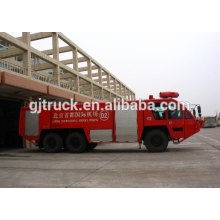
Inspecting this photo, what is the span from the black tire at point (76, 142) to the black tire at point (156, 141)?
326 centimetres

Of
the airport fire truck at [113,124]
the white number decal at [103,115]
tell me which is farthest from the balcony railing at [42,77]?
the white number decal at [103,115]

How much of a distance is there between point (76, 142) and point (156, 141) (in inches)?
165

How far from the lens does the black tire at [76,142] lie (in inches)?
440

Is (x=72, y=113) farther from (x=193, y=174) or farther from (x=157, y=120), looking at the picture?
(x=193, y=174)

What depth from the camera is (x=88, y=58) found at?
89.6 ft

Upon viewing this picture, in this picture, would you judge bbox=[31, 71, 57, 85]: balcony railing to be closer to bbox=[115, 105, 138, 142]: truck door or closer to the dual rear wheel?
the dual rear wheel

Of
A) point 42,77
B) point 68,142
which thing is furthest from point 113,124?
point 42,77

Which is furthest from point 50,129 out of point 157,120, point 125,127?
point 157,120

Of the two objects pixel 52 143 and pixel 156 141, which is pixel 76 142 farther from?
pixel 156 141

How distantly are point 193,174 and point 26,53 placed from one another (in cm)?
1360

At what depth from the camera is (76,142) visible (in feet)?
37.2

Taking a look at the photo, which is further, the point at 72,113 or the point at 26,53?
the point at 26,53

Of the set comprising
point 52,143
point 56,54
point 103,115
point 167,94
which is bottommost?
point 52,143
